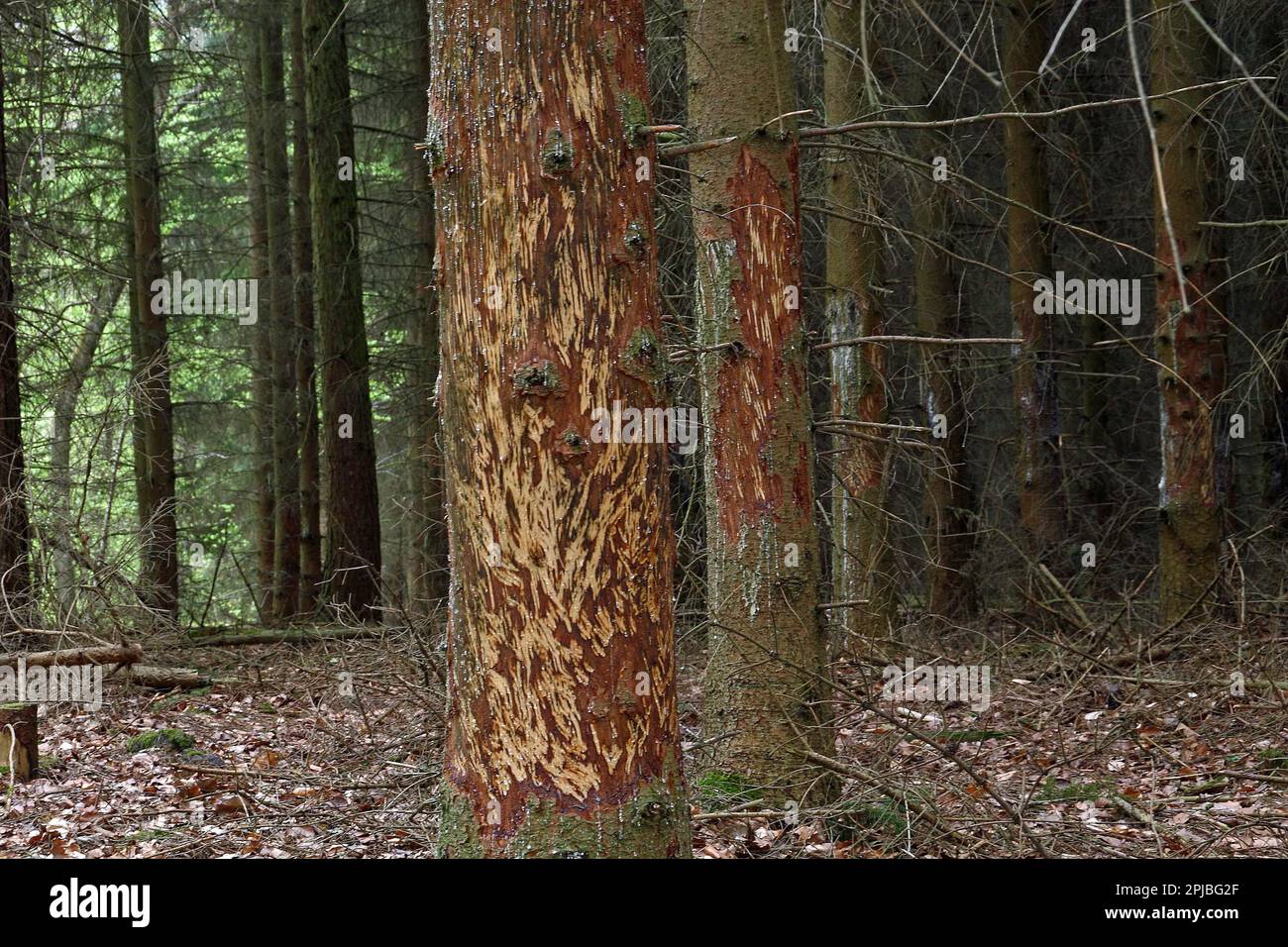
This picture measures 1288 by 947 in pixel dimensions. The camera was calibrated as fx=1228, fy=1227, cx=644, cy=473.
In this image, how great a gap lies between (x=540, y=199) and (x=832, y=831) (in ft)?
10.3

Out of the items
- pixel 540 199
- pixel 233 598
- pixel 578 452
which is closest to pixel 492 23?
pixel 540 199

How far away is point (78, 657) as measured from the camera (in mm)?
8688

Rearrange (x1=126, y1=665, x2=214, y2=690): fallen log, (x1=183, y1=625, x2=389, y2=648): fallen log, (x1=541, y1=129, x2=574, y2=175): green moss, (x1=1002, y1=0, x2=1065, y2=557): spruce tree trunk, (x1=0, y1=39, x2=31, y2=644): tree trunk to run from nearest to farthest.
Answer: (x1=541, y1=129, x2=574, y2=175): green moss, (x1=126, y1=665, x2=214, y2=690): fallen log, (x1=0, y1=39, x2=31, y2=644): tree trunk, (x1=183, y1=625, x2=389, y2=648): fallen log, (x1=1002, y1=0, x2=1065, y2=557): spruce tree trunk

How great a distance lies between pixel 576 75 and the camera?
362cm

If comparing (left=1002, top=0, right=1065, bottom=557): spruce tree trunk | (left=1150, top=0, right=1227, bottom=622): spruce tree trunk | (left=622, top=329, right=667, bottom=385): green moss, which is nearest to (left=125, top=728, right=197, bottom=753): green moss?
(left=622, top=329, right=667, bottom=385): green moss

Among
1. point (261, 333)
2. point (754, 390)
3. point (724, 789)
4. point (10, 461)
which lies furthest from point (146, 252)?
point (724, 789)

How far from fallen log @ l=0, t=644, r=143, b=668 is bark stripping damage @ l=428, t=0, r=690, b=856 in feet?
19.8

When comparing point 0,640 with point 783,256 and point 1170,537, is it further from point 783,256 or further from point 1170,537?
point 1170,537

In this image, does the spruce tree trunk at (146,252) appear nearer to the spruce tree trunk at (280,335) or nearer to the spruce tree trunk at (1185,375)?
the spruce tree trunk at (280,335)

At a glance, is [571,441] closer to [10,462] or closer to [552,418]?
[552,418]

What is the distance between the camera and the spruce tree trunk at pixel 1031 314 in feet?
39.9

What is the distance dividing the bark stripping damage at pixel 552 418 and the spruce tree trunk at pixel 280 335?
13062 millimetres

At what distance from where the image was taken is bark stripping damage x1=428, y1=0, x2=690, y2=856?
3570 millimetres

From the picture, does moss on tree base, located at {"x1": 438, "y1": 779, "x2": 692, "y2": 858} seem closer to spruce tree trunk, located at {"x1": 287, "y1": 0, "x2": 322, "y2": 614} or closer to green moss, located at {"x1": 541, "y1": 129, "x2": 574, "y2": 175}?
green moss, located at {"x1": 541, "y1": 129, "x2": 574, "y2": 175}
